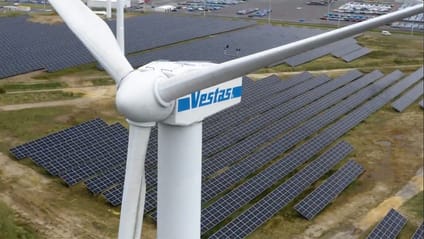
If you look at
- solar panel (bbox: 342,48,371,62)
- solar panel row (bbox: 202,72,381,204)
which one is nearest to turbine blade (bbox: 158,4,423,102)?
solar panel row (bbox: 202,72,381,204)

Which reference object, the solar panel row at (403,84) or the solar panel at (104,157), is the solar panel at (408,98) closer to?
the solar panel row at (403,84)

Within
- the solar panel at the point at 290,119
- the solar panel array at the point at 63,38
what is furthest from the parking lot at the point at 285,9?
the solar panel at the point at 290,119

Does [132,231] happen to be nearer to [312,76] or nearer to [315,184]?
[315,184]

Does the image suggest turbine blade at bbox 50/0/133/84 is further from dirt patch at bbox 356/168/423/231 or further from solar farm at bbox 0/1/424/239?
dirt patch at bbox 356/168/423/231

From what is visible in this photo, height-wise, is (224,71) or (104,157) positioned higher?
(224,71)

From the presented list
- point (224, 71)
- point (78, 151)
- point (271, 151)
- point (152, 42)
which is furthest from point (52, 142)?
point (152, 42)

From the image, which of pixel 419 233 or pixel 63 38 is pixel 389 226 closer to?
pixel 419 233
